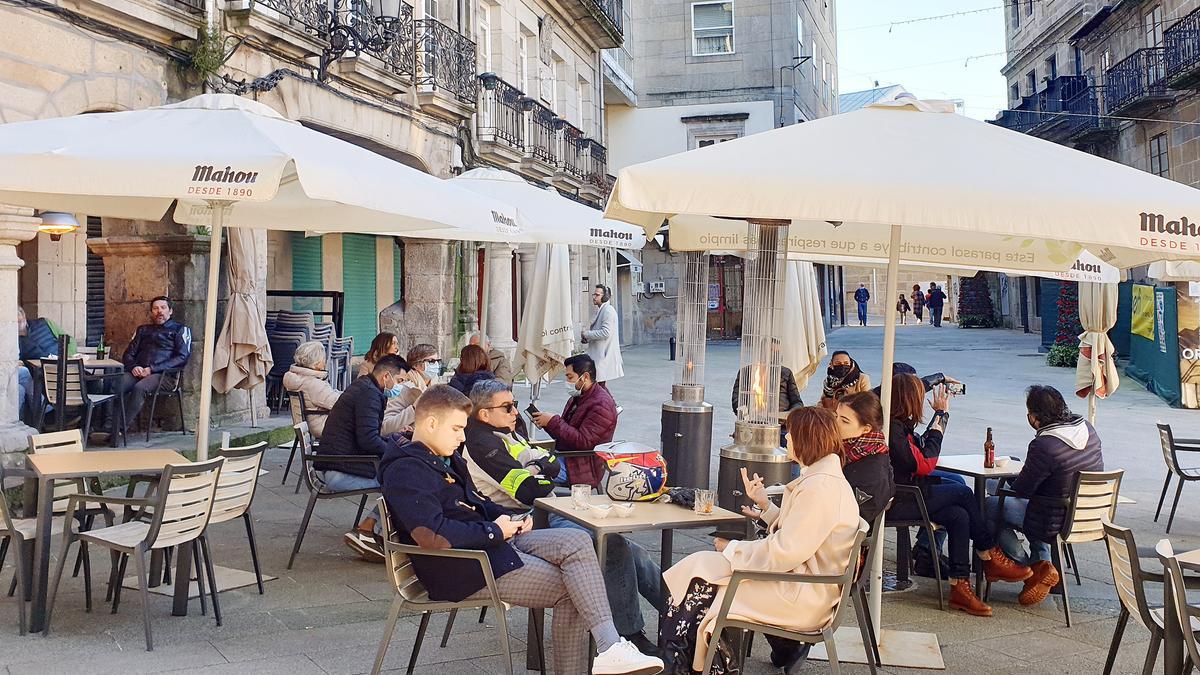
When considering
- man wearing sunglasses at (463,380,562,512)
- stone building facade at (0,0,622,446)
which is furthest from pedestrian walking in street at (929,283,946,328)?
man wearing sunglasses at (463,380,562,512)

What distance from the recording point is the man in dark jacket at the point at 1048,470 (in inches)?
204

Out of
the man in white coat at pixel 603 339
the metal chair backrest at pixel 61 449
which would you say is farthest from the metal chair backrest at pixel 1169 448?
the metal chair backrest at pixel 61 449

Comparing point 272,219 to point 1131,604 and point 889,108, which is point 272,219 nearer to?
point 889,108

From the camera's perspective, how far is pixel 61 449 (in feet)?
17.6

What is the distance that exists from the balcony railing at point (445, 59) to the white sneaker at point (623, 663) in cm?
1181

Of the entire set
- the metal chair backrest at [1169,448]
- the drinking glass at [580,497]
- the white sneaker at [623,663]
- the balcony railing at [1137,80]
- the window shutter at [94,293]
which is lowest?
the white sneaker at [623,663]

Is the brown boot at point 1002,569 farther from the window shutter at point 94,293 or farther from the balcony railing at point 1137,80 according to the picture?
the balcony railing at point 1137,80

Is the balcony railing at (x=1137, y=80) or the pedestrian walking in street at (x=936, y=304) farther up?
the balcony railing at (x=1137, y=80)

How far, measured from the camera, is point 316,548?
20.9 ft

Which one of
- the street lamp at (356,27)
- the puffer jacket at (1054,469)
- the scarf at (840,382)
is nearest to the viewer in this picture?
the puffer jacket at (1054,469)

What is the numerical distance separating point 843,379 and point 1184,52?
19070 millimetres

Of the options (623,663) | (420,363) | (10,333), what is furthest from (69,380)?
(623,663)

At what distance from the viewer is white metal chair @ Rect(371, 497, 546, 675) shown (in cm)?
375

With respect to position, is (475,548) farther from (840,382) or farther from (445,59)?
(445,59)
